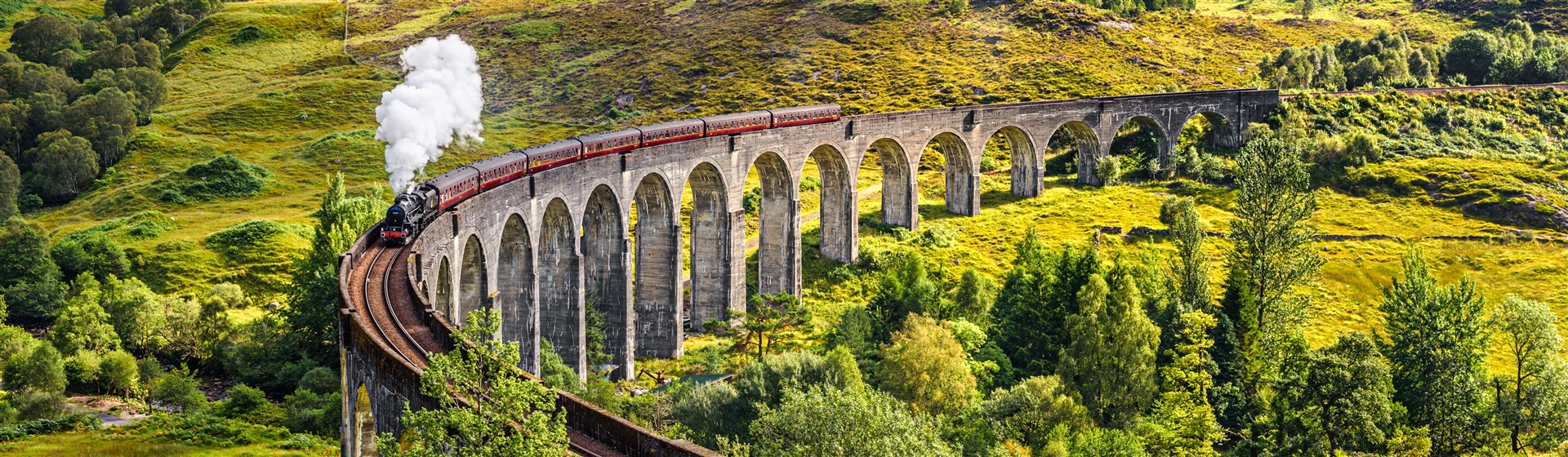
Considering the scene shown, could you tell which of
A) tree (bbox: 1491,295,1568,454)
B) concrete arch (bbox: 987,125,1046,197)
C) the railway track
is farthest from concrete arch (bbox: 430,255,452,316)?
concrete arch (bbox: 987,125,1046,197)

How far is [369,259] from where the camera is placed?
43562 mm

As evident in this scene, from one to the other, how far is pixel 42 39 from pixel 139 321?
99738 millimetres

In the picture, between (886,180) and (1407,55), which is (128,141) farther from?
(1407,55)

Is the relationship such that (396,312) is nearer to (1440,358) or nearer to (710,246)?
(710,246)

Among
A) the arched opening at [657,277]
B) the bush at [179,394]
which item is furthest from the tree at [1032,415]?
the bush at [179,394]

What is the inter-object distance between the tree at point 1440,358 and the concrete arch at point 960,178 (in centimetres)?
3434

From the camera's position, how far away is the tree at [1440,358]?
169 feet

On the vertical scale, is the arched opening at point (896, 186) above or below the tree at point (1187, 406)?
above

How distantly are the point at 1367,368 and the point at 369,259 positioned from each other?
38713 mm

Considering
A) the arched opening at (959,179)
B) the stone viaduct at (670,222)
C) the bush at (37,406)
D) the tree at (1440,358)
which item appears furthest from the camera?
the arched opening at (959,179)

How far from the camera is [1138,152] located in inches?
3905

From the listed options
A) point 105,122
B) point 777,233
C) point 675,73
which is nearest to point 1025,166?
point 777,233

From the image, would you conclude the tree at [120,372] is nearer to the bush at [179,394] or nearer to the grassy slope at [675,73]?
the bush at [179,394]

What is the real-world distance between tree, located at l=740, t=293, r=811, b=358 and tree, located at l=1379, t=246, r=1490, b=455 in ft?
91.1
